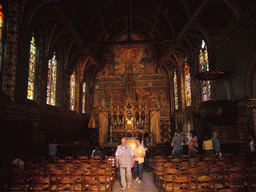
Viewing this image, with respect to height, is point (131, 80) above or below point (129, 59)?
below

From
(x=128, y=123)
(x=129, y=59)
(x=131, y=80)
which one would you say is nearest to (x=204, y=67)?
(x=131, y=80)

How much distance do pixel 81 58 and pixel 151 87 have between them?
8943 millimetres

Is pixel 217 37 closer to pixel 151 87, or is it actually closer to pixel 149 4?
pixel 149 4

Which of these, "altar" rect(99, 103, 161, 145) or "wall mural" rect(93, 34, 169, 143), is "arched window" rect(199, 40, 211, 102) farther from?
"wall mural" rect(93, 34, 169, 143)

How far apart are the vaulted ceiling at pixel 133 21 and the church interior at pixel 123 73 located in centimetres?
8

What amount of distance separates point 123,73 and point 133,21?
628 centimetres

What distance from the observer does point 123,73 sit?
24.5 meters

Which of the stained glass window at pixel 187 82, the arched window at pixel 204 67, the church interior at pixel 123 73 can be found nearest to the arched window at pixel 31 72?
the church interior at pixel 123 73

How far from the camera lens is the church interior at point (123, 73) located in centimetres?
1042

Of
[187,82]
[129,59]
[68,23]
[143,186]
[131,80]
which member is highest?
[129,59]

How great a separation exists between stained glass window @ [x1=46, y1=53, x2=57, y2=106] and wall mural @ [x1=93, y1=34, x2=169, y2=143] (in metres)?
7.87

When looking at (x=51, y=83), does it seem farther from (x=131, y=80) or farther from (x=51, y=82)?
(x=131, y=80)

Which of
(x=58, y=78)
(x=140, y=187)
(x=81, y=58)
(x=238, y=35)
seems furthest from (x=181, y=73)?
(x=140, y=187)

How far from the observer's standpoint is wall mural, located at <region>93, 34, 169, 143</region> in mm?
23422
